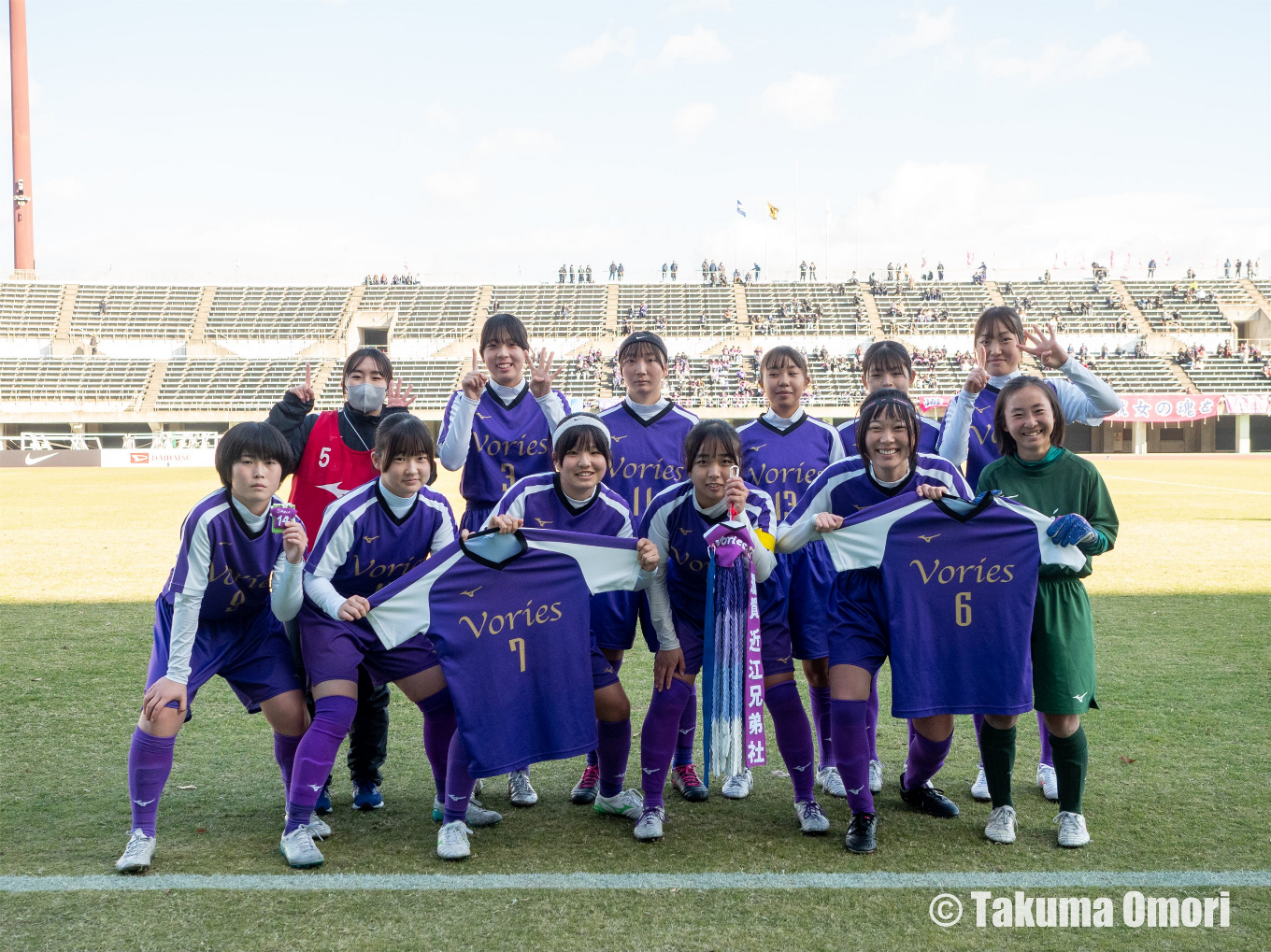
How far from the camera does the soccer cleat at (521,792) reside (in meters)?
4.28

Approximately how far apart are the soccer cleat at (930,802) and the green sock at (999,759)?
0.24 m

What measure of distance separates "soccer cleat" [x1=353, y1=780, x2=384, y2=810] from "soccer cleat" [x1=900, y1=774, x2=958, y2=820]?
2.27m

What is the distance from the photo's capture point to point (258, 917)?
3098mm

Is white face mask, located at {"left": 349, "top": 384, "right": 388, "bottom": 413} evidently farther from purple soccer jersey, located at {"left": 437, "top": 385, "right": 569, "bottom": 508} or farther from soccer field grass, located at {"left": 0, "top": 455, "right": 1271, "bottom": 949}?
soccer field grass, located at {"left": 0, "top": 455, "right": 1271, "bottom": 949}

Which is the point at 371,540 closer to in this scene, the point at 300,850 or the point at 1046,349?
the point at 300,850

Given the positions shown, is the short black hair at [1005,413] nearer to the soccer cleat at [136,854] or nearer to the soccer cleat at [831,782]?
the soccer cleat at [831,782]

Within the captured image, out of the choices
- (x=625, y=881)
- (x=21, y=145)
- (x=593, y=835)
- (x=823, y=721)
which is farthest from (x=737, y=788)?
(x=21, y=145)

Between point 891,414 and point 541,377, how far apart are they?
1.70m

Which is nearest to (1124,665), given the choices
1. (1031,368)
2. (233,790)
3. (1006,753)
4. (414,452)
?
(1006,753)

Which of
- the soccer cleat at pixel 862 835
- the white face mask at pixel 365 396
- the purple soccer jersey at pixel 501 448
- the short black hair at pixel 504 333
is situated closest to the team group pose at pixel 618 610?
the soccer cleat at pixel 862 835

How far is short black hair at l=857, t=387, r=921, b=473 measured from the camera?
3.93 m

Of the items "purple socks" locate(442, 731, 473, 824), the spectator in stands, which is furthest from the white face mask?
"purple socks" locate(442, 731, 473, 824)

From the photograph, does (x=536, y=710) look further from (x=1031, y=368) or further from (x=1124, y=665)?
(x=1031, y=368)

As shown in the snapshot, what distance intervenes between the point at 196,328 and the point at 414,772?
5281cm
